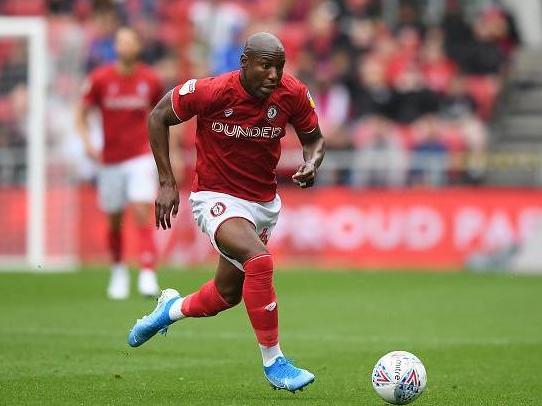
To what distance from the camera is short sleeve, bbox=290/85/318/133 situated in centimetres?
855

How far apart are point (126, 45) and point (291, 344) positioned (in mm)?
4773

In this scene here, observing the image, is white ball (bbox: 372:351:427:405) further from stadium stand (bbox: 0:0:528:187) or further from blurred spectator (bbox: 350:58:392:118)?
blurred spectator (bbox: 350:58:392:118)

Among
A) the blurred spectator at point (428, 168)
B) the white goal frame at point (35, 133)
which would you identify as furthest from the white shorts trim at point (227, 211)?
the blurred spectator at point (428, 168)

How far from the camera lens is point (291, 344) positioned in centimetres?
1105

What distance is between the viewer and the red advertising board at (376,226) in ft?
63.6

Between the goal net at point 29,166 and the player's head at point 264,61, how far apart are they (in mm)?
11033

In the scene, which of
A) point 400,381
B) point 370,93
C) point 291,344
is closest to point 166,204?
point 400,381

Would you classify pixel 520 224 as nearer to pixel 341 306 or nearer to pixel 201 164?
pixel 341 306

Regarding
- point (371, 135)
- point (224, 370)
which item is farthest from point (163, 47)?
point (224, 370)

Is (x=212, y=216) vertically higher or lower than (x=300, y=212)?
higher

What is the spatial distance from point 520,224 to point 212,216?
11423mm

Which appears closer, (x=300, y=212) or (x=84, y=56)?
(x=300, y=212)

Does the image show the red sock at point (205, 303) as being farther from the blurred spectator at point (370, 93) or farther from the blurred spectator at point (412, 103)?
the blurred spectator at point (412, 103)

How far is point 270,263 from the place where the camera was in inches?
321
